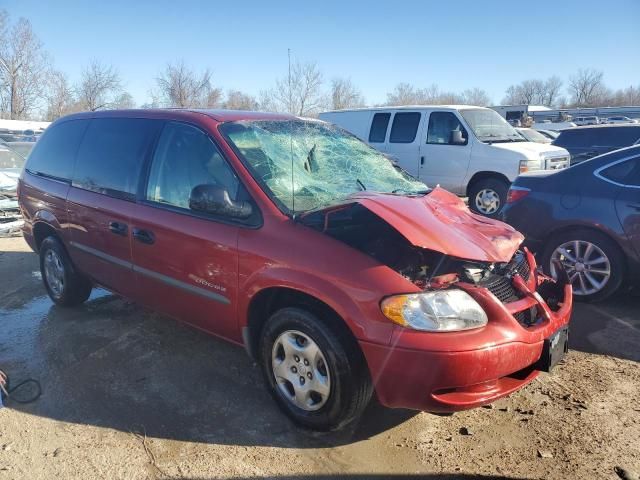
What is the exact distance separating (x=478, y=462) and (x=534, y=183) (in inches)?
137

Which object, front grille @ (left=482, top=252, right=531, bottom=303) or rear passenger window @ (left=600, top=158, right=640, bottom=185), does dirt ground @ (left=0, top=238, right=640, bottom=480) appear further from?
rear passenger window @ (left=600, top=158, right=640, bottom=185)

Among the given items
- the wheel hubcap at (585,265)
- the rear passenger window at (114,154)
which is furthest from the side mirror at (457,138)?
the rear passenger window at (114,154)

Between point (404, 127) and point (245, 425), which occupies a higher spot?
point (404, 127)

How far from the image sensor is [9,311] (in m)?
4.97

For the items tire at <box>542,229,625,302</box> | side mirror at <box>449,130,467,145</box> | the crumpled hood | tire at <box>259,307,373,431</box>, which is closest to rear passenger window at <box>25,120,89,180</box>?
tire at <box>259,307,373,431</box>

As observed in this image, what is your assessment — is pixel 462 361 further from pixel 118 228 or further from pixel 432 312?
pixel 118 228

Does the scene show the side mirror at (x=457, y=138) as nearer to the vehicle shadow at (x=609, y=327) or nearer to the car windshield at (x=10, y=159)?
the vehicle shadow at (x=609, y=327)

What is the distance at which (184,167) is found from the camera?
3.52 metres

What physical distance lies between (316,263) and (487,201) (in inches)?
295

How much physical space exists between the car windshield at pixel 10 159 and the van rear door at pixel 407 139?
7077 mm

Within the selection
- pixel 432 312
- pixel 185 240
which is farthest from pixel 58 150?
pixel 432 312

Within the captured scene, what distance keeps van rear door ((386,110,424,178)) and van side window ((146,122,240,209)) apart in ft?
22.9

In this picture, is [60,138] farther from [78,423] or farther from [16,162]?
[16,162]

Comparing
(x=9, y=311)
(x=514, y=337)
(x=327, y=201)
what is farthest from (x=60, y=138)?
(x=514, y=337)
